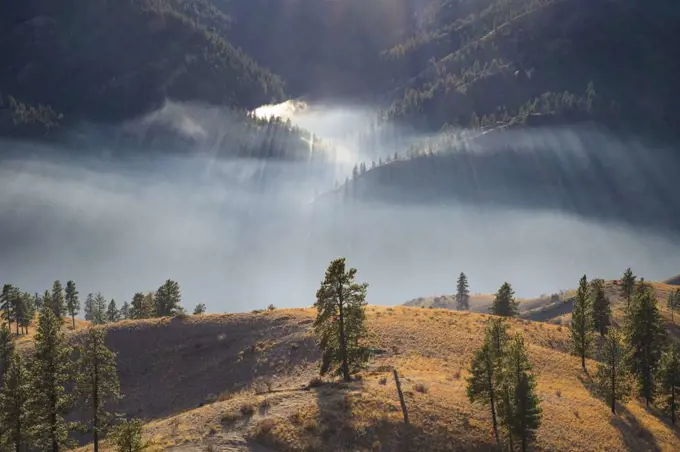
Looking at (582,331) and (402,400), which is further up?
(582,331)

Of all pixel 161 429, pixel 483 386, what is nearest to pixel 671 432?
pixel 483 386

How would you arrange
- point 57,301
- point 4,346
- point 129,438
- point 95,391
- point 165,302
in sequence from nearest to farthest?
point 129,438
point 95,391
point 4,346
point 165,302
point 57,301

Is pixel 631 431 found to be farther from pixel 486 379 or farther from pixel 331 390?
pixel 331 390

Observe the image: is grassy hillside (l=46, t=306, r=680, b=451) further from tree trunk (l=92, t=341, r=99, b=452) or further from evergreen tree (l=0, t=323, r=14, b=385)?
evergreen tree (l=0, t=323, r=14, b=385)

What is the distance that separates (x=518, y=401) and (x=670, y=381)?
1160 inches

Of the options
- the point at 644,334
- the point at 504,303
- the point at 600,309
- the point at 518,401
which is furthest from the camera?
the point at 504,303

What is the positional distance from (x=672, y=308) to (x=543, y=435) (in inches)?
3662

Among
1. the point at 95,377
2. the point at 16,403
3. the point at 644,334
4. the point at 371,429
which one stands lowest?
the point at 371,429

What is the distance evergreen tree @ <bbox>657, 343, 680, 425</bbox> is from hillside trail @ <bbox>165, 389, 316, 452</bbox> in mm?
41586

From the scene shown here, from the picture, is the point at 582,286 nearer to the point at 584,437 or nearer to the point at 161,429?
the point at 584,437

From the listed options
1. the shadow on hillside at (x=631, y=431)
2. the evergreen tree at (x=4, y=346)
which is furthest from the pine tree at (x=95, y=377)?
the shadow on hillside at (x=631, y=431)

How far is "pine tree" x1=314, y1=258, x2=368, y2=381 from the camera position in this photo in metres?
48.8

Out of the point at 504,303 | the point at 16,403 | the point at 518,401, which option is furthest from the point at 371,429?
the point at 504,303

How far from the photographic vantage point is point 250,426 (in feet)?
129
